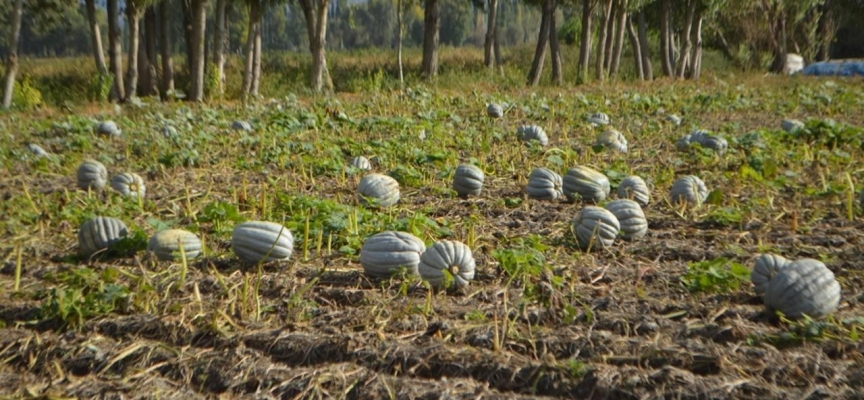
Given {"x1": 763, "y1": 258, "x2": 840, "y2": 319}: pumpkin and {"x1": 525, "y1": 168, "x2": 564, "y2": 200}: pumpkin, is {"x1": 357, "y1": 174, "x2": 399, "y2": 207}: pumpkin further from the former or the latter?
{"x1": 763, "y1": 258, "x2": 840, "y2": 319}: pumpkin

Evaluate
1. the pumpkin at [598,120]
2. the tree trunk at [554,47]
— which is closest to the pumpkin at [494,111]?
the pumpkin at [598,120]

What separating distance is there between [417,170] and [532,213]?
6.58 feet

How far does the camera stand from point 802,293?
123 inches

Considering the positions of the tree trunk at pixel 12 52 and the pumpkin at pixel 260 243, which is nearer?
the pumpkin at pixel 260 243

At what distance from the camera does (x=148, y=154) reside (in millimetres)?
8195

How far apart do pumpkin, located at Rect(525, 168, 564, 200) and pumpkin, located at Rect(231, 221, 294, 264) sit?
91.0 inches

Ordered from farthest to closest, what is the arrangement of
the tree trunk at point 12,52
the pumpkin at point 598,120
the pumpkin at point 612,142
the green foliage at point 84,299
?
the tree trunk at point 12,52, the pumpkin at point 598,120, the pumpkin at point 612,142, the green foliage at point 84,299

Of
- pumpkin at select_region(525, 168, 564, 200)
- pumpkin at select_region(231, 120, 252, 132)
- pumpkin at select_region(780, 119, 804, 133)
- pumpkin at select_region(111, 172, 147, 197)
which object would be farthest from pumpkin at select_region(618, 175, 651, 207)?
pumpkin at select_region(231, 120, 252, 132)

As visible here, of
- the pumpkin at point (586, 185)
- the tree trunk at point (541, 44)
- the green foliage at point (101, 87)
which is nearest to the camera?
the pumpkin at point (586, 185)

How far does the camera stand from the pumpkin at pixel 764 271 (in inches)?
136

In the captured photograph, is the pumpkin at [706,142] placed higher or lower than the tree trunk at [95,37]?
lower

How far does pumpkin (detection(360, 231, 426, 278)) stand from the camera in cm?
373

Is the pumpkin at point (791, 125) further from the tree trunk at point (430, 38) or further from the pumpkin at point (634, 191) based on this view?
the tree trunk at point (430, 38)

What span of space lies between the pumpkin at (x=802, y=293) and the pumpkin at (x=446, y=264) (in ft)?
4.37
